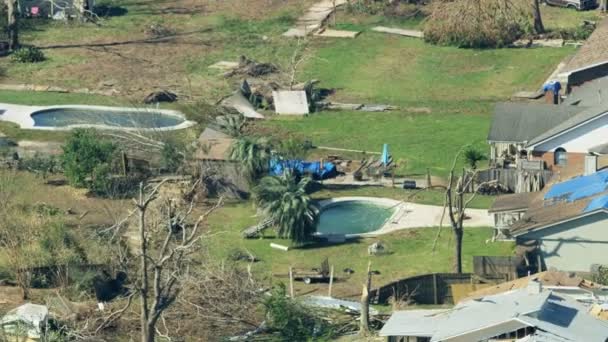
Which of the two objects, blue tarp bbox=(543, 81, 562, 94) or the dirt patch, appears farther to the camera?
the dirt patch

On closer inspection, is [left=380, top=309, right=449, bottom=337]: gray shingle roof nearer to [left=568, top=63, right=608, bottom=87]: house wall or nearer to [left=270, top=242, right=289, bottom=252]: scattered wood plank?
[left=270, top=242, right=289, bottom=252]: scattered wood plank

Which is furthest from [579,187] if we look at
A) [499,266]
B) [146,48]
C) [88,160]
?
[146,48]

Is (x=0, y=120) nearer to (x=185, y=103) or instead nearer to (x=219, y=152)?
(x=185, y=103)

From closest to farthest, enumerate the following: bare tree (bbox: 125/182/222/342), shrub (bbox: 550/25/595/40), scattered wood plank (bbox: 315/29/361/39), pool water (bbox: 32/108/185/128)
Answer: bare tree (bbox: 125/182/222/342) → pool water (bbox: 32/108/185/128) → shrub (bbox: 550/25/595/40) → scattered wood plank (bbox: 315/29/361/39)

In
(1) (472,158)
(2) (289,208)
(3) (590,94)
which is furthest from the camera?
(3) (590,94)

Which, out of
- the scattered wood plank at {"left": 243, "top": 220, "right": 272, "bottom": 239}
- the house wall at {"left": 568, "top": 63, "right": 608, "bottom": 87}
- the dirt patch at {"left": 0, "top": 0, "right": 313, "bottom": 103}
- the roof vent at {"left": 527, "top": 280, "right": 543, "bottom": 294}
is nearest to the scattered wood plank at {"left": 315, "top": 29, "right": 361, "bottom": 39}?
the dirt patch at {"left": 0, "top": 0, "right": 313, "bottom": 103}

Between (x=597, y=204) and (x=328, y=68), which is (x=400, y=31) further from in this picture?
(x=597, y=204)
